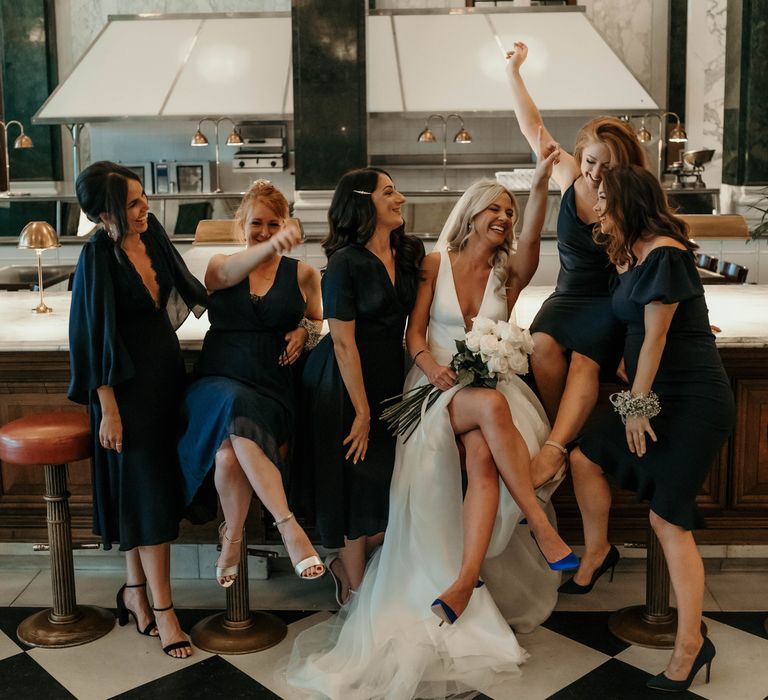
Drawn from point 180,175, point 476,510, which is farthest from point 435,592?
point 180,175

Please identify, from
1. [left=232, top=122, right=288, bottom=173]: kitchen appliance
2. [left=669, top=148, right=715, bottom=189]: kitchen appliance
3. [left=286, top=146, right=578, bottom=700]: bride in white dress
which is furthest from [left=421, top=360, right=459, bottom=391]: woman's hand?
[left=232, top=122, right=288, bottom=173]: kitchen appliance

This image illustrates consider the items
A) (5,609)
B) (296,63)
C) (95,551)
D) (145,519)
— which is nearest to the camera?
(145,519)

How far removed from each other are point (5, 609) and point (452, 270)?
6.98ft

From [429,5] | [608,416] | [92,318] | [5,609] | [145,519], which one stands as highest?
[429,5]

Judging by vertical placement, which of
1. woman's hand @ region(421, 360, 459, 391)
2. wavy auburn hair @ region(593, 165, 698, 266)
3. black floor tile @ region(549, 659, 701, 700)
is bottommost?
black floor tile @ region(549, 659, 701, 700)

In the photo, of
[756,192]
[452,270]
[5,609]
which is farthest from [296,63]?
[5,609]

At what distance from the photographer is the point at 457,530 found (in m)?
3.50

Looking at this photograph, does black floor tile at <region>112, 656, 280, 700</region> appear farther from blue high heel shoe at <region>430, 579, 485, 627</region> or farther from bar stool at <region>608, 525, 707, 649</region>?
bar stool at <region>608, 525, 707, 649</region>

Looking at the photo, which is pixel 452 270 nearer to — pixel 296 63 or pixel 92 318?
pixel 92 318

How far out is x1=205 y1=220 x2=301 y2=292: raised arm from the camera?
3338 millimetres

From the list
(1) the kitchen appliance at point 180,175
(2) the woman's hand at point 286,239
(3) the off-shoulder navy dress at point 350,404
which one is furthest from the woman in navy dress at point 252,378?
(1) the kitchen appliance at point 180,175

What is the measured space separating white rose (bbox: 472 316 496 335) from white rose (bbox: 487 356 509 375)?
107 millimetres

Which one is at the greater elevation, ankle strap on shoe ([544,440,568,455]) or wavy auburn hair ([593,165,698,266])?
wavy auburn hair ([593,165,698,266])

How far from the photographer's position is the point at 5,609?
3912 mm
